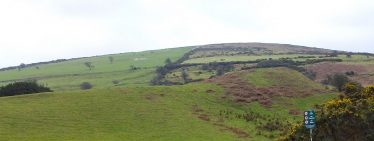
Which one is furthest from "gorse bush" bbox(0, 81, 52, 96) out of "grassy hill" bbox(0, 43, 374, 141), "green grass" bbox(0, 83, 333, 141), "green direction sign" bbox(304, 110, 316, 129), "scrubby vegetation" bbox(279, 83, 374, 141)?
"green direction sign" bbox(304, 110, 316, 129)

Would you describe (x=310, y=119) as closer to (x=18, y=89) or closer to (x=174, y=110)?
(x=174, y=110)

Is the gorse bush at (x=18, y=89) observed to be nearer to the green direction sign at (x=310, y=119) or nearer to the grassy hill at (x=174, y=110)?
the grassy hill at (x=174, y=110)

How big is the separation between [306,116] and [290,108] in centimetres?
4049

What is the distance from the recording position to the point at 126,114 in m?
69.9

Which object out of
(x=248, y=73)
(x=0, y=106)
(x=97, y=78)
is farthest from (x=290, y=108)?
(x=97, y=78)

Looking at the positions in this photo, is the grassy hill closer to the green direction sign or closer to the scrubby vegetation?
the scrubby vegetation

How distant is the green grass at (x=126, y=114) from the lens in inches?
2357

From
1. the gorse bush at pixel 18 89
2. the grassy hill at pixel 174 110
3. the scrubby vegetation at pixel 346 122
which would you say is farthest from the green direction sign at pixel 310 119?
the gorse bush at pixel 18 89

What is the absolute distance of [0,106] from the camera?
68.1 metres

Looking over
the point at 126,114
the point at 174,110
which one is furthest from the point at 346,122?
the point at 126,114

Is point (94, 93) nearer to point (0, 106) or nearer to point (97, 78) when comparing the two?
point (0, 106)

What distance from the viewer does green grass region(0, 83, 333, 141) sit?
2357 inches

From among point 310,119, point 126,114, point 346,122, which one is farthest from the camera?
point 126,114

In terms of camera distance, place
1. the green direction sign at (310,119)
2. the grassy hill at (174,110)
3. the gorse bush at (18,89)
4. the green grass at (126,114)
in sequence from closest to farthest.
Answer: the green direction sign at (310,119) → the green grass at (126,114) → the grassy hill at (174,110) → the gorse bush at (18,89)
